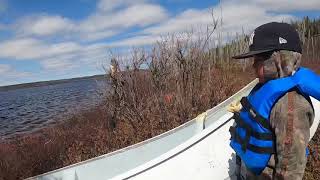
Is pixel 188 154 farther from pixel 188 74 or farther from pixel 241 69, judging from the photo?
pixel 241 69

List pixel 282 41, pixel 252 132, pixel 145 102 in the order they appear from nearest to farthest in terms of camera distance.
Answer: pixel 282 41 < pixel 252 132 < pixel 145 102

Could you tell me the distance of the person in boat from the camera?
171cm

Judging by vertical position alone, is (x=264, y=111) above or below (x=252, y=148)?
above

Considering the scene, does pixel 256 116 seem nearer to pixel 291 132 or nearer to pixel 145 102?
pixel 291 132

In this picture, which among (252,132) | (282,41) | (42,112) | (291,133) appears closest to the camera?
(291,133)

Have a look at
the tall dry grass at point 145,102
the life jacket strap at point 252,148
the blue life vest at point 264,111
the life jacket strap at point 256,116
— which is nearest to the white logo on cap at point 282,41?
the blue life vest at point 264,111

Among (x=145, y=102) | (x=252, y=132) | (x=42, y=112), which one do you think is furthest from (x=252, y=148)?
(x=42, y=112)

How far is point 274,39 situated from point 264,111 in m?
0.37

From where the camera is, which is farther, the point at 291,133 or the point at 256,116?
the point at 256,116

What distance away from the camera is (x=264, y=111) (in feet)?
6.04

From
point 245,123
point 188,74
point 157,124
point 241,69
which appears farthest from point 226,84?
point 245,123

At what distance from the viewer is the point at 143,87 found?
8.84 m

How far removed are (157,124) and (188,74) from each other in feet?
4.15

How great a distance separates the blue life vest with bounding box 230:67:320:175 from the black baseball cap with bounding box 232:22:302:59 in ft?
0.50
